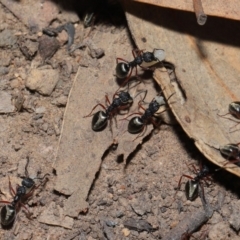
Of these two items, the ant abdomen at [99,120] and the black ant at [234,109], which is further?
the ant abdomen at [99,120]

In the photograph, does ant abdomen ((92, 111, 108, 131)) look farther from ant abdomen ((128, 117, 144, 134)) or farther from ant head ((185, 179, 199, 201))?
ant head ((185, 179, 199, 201))

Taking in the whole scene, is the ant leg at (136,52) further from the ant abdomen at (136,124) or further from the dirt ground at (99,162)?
the ant abdomen at (136,124)

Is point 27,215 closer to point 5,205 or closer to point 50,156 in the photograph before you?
point 5,205

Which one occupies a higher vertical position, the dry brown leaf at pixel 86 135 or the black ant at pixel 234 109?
the black ant at pixel 234 109

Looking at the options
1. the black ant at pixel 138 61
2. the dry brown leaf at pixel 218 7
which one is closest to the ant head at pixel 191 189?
the black ant at pixel 138 61

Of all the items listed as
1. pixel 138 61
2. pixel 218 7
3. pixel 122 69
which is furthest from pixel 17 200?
pixel 218 7

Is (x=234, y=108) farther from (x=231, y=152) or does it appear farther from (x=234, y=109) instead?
(x=231, y=152)
